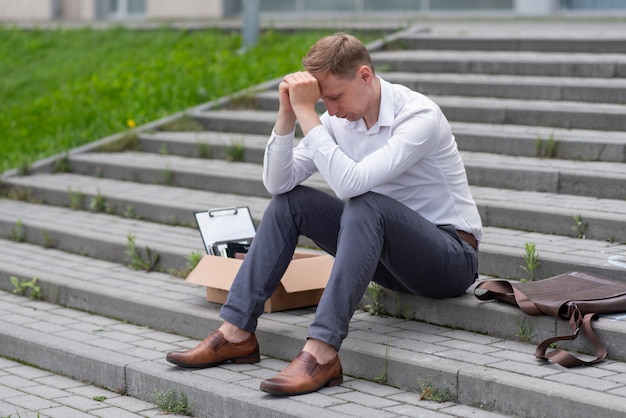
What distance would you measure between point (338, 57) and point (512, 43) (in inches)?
226

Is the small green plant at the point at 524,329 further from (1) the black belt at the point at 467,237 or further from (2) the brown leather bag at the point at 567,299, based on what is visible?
(1) the black belt at the point at 467,237

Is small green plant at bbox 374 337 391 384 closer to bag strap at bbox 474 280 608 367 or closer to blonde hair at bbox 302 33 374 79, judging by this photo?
bag strap at bbox 474 280 608 367

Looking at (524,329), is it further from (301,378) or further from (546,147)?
(546,147)

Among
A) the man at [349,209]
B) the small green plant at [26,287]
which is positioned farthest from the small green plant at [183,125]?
the man at [349,209]

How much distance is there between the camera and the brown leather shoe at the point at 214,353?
180 inches

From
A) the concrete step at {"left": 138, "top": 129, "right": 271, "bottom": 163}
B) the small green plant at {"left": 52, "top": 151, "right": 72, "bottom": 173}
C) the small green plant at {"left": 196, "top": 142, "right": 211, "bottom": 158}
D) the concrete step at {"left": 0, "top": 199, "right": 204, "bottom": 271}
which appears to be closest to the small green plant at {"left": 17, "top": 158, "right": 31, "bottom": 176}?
the small green plant at {"left": 52, "top": 151, "right": 72, "bottom": 173}

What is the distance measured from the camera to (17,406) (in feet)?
15.3

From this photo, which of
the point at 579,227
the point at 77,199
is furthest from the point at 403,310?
the point at 77,199

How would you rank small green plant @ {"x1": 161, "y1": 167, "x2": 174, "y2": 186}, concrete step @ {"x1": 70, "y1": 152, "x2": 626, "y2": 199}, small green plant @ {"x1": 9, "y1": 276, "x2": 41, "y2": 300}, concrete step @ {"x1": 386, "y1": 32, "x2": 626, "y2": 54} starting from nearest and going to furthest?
concrete step @ {"x1": 70, "y1": 152, "x2": 626, "y2": 199} < small green plant @ {"x1": 9, "y1": 276, "x2": 41, "y2": 300} < small green plant @ {"x1": 161, "y1": 167, "x2": 174, "y2": 186} < concrete step @ {"x1": 386, "y1": 32, "x2": 626, "y2": 54}

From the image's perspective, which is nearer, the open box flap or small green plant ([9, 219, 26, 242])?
the open box flap

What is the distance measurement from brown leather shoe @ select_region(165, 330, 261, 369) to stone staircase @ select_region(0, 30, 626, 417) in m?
0.06

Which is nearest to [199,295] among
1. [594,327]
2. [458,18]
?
[594,327]

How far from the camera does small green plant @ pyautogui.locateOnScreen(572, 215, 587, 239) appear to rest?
18.2ft

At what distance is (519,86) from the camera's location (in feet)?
27.0
